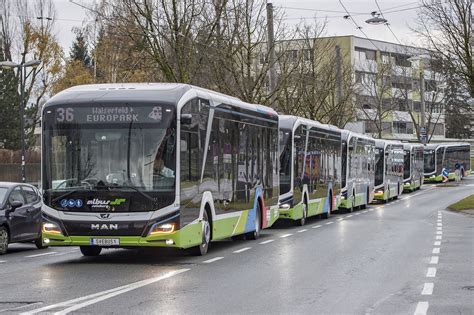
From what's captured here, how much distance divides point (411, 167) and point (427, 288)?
51.5 m

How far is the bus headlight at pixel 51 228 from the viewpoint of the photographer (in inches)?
606

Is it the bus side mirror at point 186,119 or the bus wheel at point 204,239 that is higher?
the bus side mirror at point 186,119

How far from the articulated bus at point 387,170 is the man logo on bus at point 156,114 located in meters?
31.7

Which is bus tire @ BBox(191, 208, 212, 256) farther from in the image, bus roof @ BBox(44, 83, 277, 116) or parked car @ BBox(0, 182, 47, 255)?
parked car @ BBox(0, 182, 47, 255)

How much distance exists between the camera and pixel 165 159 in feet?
50.1

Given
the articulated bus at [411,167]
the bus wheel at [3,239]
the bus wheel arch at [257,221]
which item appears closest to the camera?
the bus wheel at [3,239]

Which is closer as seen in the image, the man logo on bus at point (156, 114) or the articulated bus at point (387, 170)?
the man logo on bus at point (156, 114)

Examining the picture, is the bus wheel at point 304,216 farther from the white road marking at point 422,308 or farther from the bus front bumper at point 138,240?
the white road marking at point 422,308

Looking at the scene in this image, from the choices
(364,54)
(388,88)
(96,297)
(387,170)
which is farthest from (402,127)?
(96,297)

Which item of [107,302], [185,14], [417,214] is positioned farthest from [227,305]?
[417,214]

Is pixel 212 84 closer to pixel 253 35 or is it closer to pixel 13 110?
pixel 253 35

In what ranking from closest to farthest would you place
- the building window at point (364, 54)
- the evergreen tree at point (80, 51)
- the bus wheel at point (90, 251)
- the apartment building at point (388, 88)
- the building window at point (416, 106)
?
the bus wheel at point (90, 251)
the apartment building at point (388, 88)
the evergreen tree at point (80, 51)
the building window at point (364, 54)
the building window at point (416, 106)

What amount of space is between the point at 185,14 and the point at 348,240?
1390cm

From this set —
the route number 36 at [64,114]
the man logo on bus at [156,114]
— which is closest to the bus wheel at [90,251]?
the route number 36 at [64,114]
